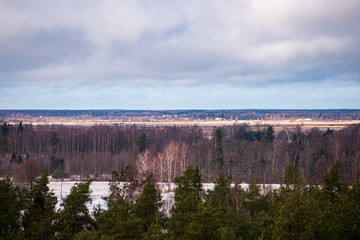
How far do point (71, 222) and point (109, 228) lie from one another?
251 centimetres

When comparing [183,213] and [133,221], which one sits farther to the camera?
[183,213]

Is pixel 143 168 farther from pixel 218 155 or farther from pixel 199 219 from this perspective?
pixel 199 219

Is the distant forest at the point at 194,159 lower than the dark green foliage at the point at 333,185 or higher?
lower

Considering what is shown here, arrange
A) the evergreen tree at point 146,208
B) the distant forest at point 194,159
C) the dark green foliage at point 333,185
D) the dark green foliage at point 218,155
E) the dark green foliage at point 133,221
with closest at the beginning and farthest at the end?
the dark green foliage at point 133,221, the evergreen tree at point 146,208, the dark green foliage at point 333,185, the distant forest at point 194,159, the dark green foliage at point 218,155

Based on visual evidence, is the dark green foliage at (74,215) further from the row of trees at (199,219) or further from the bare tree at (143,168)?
the bare tree at (143,168)

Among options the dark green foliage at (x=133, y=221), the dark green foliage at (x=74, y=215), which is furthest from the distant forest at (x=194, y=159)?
the dark green foliage at (x=74, y=215)

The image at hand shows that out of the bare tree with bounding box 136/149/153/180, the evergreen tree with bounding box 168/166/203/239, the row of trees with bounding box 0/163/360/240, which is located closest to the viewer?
the row of trees with bounding box 0/163/360/240

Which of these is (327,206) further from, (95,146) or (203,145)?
(95,146)

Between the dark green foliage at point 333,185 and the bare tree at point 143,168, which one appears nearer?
the dark green foliage at point 333,185

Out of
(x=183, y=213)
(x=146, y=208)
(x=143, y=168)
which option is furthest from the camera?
(x=143, y=168)

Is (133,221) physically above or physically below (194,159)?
above

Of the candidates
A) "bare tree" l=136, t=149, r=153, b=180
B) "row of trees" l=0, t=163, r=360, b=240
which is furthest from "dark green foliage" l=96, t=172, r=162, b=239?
"bare tree" l=136, t=149, r=153, b=180

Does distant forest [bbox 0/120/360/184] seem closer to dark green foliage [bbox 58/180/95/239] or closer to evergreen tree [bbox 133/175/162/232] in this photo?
evergreen tree [bbox 133/175/162/232]

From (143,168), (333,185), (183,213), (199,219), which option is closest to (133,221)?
(199,219)
